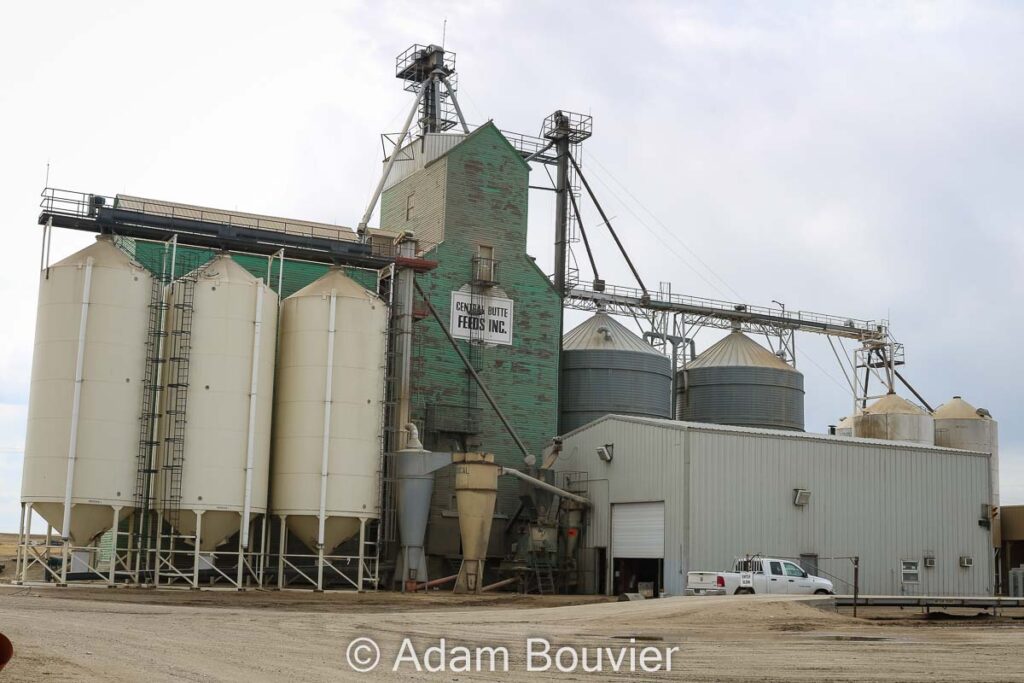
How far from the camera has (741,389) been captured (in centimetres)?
6406

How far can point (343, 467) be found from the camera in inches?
1697

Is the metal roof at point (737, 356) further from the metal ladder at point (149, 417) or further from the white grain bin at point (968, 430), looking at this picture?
the metal ladder at point (149, 417)

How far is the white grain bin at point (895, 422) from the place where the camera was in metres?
63.5

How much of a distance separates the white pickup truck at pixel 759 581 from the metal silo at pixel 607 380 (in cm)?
2067

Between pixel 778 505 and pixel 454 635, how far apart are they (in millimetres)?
23488

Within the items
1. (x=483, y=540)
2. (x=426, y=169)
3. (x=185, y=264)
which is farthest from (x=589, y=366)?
(x=185, y=264)

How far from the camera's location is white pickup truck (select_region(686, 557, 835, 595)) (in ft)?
121

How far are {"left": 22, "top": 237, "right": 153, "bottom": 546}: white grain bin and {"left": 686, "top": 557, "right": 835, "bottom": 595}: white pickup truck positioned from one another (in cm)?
1947

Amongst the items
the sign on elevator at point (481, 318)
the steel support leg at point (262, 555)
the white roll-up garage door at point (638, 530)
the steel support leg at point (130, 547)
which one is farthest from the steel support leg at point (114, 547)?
the white roll-up garage door at point (638, 530)

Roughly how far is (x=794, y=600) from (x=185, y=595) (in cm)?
1848

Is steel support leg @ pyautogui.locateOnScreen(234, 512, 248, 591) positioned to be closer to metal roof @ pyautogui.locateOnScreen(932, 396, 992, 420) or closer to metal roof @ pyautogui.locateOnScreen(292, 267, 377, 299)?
metal roof @ pyautogui.locateOnScreen(292, 267, 377, 299)

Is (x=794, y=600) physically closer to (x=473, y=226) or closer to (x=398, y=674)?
(x=398, y=674)

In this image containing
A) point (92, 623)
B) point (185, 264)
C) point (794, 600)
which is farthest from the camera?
point (185, 264)

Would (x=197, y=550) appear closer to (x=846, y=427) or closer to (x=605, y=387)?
(x=605, y=387)
